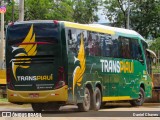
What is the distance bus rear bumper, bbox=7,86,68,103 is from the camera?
18.3 metres

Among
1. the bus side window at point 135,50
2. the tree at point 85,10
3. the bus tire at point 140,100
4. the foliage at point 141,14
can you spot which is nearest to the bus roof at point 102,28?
the bus side window at point 135,50

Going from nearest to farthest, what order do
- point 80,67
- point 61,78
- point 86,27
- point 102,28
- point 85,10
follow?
point 61,78 → point 80,67 → point 86,27 → point 102,28 → point 85,10

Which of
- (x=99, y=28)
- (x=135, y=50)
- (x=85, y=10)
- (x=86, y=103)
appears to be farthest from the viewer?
(x=85, y=10)

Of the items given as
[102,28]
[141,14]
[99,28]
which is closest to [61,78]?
[99,28]

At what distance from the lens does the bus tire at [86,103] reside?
1955 cm

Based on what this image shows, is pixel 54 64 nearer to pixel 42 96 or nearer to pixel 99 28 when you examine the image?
pixel 42 96

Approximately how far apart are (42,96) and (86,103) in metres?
2.13

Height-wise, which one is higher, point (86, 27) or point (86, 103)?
point (86, 27)

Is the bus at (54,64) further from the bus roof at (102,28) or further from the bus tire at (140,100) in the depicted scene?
the bus tire at (140,100)

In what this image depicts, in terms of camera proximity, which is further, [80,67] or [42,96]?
[80,67]

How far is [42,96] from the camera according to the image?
18.4m

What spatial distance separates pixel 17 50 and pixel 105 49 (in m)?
4.26

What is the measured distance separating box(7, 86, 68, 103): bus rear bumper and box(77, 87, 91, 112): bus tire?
1377mm

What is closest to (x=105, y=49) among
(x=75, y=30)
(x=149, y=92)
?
(x=75, y=30)
